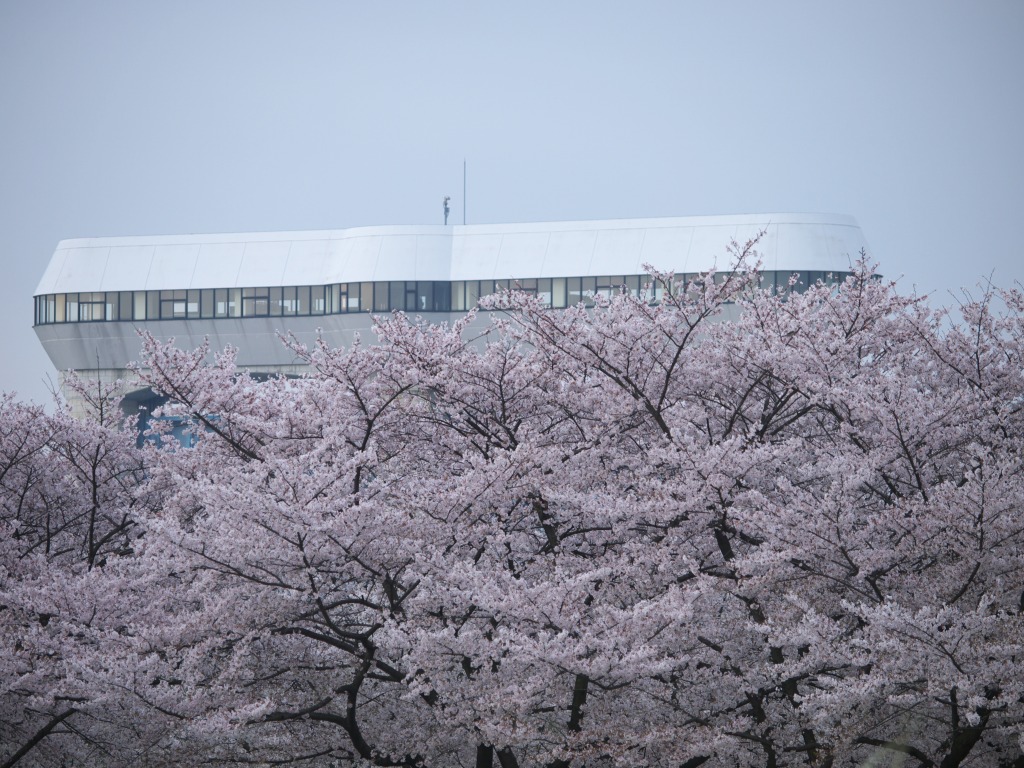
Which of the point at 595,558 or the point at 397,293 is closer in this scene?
the point at 595,558

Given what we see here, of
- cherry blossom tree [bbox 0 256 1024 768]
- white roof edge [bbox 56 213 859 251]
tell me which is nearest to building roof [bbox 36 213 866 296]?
white roof edge [bbox 56 213 859 251]

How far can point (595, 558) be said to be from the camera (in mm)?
17344

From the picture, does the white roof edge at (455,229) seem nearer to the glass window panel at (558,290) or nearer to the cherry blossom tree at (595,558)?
the glass window panel at (558,290)

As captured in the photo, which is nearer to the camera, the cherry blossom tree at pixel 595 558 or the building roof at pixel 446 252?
the cherry blossom tree at pixel 595 558

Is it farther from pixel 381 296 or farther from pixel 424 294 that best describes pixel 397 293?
pixel 424 294

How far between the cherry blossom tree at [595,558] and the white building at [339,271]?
4718 cm

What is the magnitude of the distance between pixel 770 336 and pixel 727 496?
3.11 metres

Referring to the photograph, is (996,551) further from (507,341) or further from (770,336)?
(507,341)

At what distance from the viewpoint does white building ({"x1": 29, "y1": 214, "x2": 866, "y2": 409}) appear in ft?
223

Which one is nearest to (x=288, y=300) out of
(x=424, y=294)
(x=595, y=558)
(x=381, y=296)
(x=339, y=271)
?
(x=339, y=271)

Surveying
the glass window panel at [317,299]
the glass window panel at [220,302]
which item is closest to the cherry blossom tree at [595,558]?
the glass window panel at [317,299]

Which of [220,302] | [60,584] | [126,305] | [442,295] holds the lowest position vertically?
[60,584]

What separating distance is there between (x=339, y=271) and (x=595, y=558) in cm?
5484

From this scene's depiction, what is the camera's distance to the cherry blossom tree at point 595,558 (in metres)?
14.5
